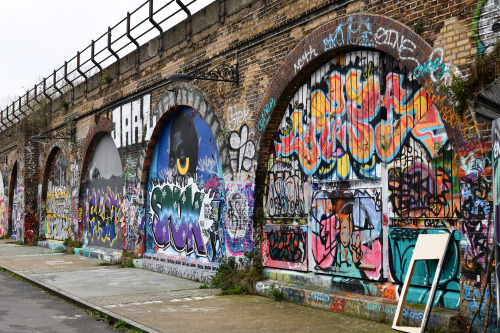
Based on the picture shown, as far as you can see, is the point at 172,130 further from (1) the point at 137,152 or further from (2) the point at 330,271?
(2) the point at 330,271

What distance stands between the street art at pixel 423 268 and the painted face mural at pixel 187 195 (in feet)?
12.0

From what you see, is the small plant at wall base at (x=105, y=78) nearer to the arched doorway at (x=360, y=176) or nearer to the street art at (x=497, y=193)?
the arched doorway at (x=360, y=176)

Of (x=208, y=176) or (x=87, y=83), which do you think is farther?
(x=87, y=83)

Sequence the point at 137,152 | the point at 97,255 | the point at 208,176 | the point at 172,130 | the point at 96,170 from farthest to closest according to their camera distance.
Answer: the point at 96,170 < the point at 97,255 < the point at 137,152 < the point at 172,130 < the point at 208,176

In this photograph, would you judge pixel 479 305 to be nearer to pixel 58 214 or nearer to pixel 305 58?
pixel 305 58

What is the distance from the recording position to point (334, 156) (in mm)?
9219

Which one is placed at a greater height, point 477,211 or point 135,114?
point 135,114

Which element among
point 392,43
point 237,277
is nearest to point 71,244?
point 237,277

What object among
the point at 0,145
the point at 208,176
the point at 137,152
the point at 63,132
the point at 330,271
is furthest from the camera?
the point at 0,145

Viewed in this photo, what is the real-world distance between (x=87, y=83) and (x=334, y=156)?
1277 cm

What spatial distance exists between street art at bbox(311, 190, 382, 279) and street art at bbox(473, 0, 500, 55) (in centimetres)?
274

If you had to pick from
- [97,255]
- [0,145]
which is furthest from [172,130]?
[0,145]

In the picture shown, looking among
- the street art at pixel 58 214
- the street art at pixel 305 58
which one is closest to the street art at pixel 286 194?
the street art at pixel 305 58

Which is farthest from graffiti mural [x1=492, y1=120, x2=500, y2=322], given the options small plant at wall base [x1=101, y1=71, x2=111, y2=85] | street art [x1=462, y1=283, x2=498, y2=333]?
small plant at wall base [x1=101, y1=71, x2=111, y2=85]
